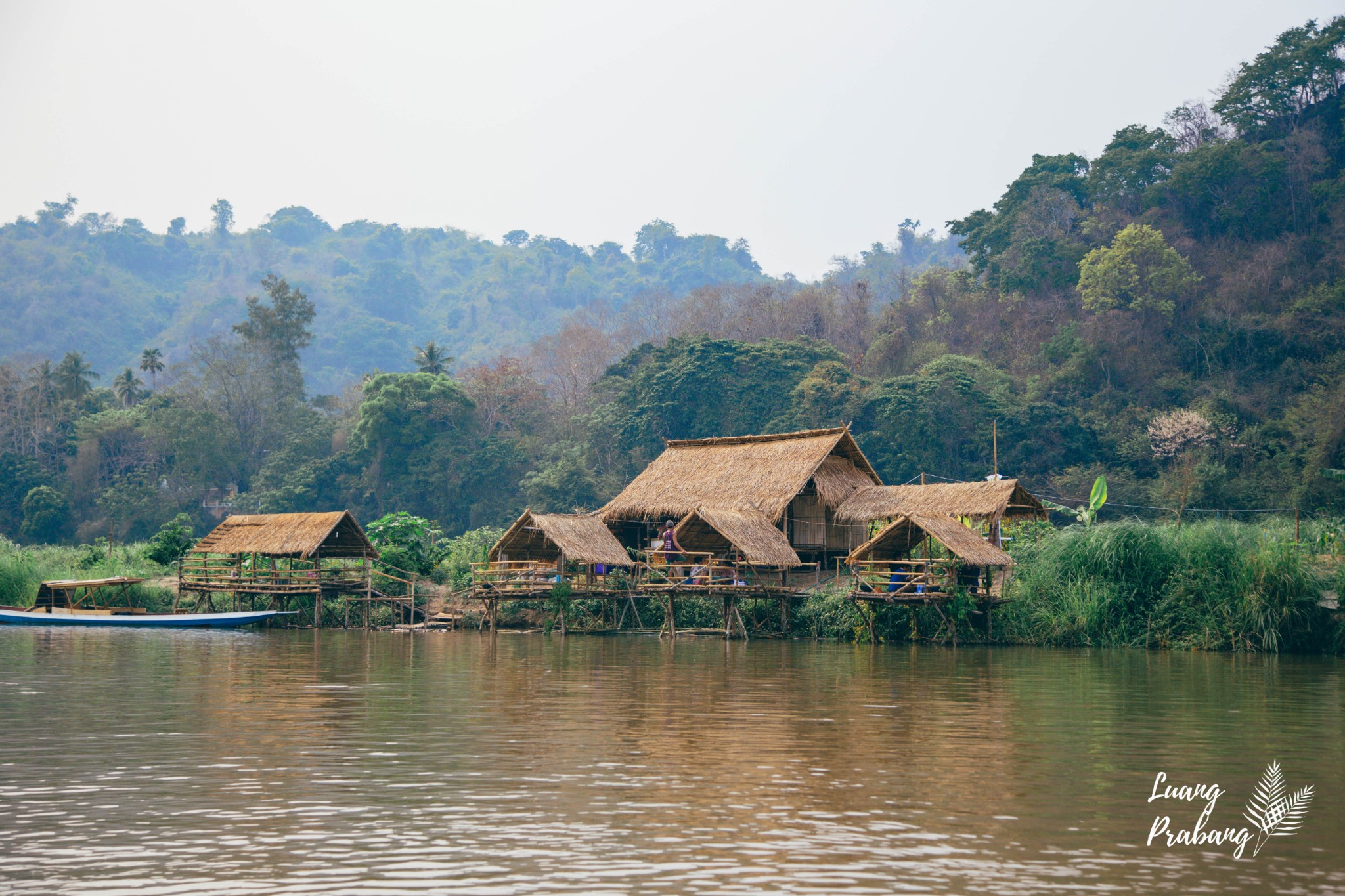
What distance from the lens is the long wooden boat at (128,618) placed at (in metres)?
30.9

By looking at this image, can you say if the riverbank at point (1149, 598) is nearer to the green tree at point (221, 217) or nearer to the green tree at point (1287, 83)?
the green tree at point (1287, 83)

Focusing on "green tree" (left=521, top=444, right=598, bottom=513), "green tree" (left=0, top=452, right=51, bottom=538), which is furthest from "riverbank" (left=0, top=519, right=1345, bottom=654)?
"green tree" (left=0, top=452, right=51, bottom=538)

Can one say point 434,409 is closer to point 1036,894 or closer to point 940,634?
point 940,634

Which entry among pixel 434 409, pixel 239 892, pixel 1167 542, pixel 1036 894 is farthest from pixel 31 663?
pixel 434 409

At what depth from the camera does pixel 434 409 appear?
58.4 metres

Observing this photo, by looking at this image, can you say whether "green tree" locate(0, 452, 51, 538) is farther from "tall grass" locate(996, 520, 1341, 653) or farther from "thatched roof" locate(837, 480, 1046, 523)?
"tall grass" locate(996, 520, 1341, 653)

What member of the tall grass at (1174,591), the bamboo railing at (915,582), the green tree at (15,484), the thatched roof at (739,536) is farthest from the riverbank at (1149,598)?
the green tree at (15,484)

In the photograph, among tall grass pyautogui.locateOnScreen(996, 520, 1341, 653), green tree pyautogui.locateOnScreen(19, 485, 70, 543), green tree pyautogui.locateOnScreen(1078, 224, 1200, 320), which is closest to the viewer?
tall grass pyautogui.locateOnScreen(996, 520, 1341, 653)

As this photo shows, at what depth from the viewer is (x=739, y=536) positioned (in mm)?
28328

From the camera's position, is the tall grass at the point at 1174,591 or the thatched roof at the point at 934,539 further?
the thatched roof at the point at 934,539

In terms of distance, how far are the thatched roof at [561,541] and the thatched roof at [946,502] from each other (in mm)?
6324

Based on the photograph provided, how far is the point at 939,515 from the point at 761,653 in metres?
5.63

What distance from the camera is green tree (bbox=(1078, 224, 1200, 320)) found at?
5112 centimetres

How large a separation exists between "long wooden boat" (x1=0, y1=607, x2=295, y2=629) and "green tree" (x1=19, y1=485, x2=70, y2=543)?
25857 mm
